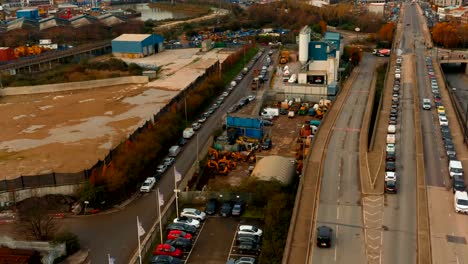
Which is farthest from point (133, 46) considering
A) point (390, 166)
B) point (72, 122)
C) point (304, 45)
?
point (390, 166)

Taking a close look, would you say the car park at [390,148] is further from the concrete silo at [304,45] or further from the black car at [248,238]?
the concrete silo at [304,45]

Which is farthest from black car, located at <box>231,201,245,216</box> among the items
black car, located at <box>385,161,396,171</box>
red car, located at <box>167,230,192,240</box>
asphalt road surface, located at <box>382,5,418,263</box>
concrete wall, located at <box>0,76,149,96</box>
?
concrete wall, located at <box>0,76,149,96</box>

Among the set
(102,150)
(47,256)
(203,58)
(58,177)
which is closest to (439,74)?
(203,58)

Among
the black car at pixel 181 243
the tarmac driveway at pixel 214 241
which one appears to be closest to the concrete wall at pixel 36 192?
the black car at pixel 181 243

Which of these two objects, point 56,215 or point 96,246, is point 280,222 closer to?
point 96,246

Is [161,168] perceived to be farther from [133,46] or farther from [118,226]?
[133,46]

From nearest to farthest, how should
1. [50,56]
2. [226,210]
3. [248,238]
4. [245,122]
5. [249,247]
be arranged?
[249,247] < [248,238] < [226,210] < [245,122] < [50,56]
